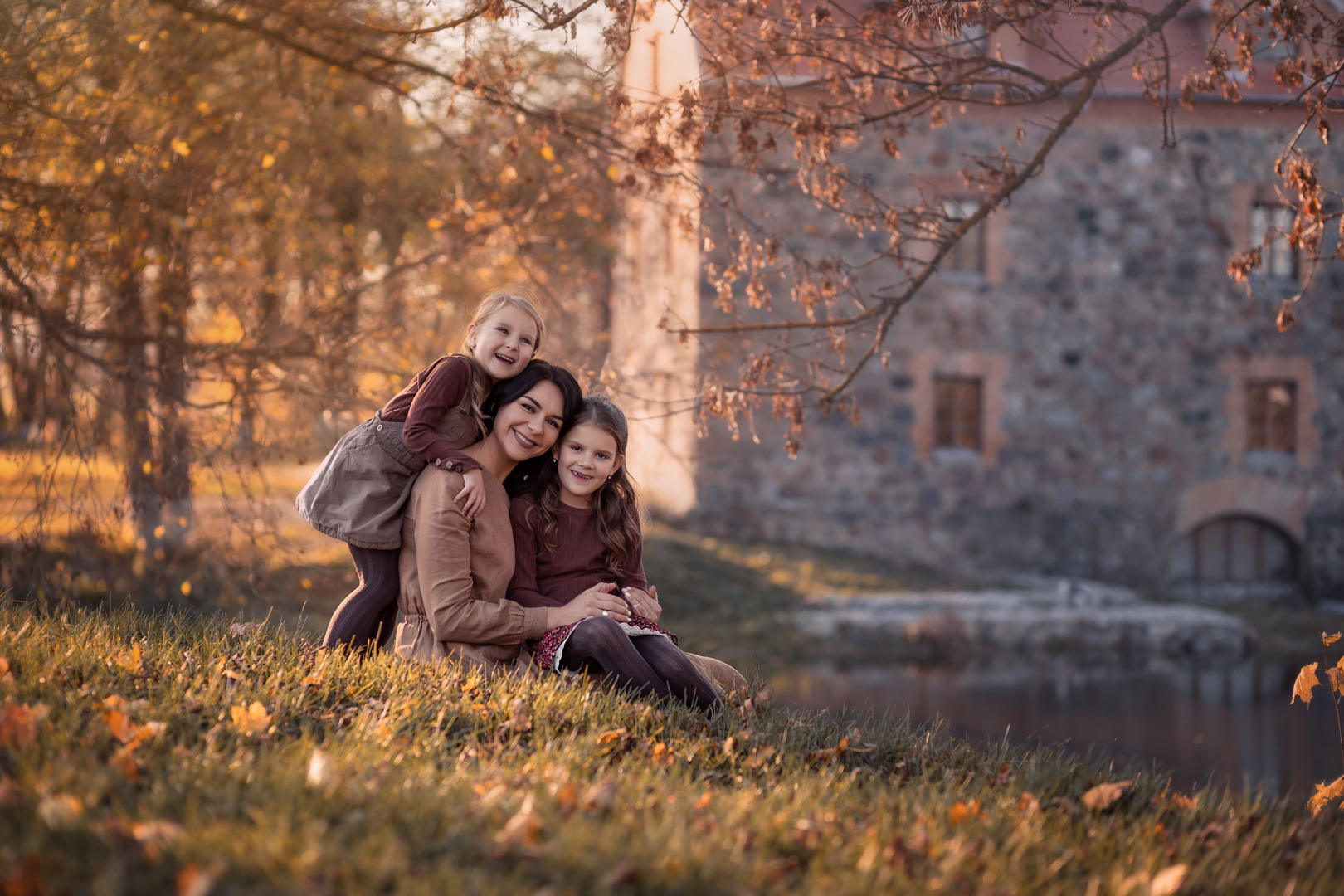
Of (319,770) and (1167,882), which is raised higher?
(319,770)

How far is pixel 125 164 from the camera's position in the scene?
261 inches

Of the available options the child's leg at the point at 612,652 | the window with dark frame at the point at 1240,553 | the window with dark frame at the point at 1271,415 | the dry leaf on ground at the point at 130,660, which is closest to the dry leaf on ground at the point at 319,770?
the dry leaf on ground at the point at 130,660

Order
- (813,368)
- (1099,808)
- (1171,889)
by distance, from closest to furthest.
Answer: (1171,889) → (1099,808) → (813,368)

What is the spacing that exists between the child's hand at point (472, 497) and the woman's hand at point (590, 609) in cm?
47

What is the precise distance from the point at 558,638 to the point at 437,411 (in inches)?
37.6

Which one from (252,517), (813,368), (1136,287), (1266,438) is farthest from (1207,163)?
(252,517)

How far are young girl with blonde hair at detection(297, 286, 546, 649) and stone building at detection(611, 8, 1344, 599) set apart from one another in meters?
10.3

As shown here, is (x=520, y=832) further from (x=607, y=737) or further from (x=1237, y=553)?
(x=1237, y=553)

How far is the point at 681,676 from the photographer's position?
3896mm

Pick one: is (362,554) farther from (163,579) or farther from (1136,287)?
(1136,287)

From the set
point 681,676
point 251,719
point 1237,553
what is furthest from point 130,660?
point 1237,553

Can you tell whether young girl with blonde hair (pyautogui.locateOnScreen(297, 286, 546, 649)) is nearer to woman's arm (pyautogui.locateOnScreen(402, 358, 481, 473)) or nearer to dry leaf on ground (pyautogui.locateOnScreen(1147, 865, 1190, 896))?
woman's arm (pyautogui.locateOnScreen(402, 358, 481, 473))

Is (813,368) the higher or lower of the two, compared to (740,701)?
higher

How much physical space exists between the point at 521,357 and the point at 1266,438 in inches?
562
